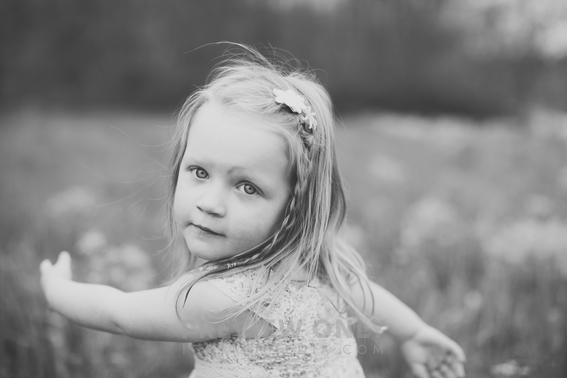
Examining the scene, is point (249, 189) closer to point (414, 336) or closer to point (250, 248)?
point (250, 248)

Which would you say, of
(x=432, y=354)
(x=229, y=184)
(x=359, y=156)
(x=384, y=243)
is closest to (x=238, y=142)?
(x=229, y=184)

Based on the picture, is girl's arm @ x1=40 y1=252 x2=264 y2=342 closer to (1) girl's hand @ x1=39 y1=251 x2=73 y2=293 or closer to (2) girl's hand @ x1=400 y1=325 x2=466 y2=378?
(1) girl's hand @ x1=39 y1=251 x2=73 y2=293

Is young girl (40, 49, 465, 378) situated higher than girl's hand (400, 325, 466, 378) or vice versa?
young girl (40, 49, 465, 378)

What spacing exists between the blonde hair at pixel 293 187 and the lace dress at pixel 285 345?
4cm

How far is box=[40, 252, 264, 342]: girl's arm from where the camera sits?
1368 mm

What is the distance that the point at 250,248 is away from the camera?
4.66 ft

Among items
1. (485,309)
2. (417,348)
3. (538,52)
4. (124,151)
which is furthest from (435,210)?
(538,52)

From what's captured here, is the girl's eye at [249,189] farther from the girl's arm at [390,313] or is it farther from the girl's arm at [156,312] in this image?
the girl's arm at [390,313]

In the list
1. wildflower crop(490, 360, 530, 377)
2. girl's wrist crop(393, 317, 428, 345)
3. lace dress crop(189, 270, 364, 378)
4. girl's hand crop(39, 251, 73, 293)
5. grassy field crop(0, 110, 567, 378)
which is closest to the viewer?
lace dress crop(189, 270, 364, 378)

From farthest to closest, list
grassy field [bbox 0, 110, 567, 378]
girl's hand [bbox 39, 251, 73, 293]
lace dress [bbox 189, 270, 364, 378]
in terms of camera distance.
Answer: grassy field [bbox 0, 110, 567, 378] → girl's hand [bbox 39, 251, 73, 293] → lace dress [bbox 189, 270, 364, 378]

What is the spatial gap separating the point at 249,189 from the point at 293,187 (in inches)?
5.0

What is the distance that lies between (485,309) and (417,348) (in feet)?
3.57

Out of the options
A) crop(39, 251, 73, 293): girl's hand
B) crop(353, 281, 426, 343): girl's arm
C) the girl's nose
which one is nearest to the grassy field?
crop(39, 251, 73, 293): girl's hand

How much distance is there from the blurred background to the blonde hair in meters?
0.35
